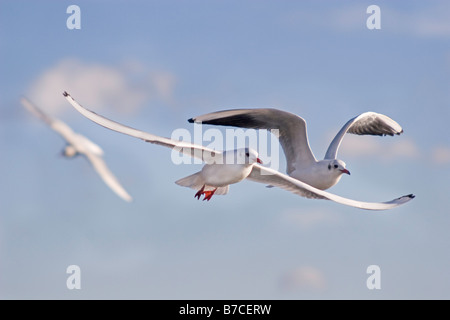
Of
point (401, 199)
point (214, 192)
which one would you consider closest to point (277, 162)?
point (214, 192)

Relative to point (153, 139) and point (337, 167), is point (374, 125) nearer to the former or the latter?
point (337, 167)

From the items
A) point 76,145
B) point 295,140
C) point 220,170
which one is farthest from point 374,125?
point 76,145

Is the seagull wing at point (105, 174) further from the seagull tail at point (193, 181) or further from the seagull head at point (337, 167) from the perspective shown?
the seagull head at point (337, 167)

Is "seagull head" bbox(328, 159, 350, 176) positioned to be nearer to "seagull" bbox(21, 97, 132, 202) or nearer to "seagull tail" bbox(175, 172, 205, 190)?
"seagull tail" bbox(175, 172, 205, 190)

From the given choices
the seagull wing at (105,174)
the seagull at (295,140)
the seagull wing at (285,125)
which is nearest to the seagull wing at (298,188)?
the seagull at (295,140)

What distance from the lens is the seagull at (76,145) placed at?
27.8ft

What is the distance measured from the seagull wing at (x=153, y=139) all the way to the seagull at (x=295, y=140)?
1335 millimetres

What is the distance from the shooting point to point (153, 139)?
384 inches

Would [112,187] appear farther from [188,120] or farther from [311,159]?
[311,159]

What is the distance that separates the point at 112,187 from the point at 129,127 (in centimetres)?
181

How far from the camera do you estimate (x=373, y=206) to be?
11.3 meters

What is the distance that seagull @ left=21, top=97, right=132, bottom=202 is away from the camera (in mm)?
8461

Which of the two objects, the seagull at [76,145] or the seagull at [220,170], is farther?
the seagull at [220,170]

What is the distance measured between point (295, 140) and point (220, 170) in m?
2.60
